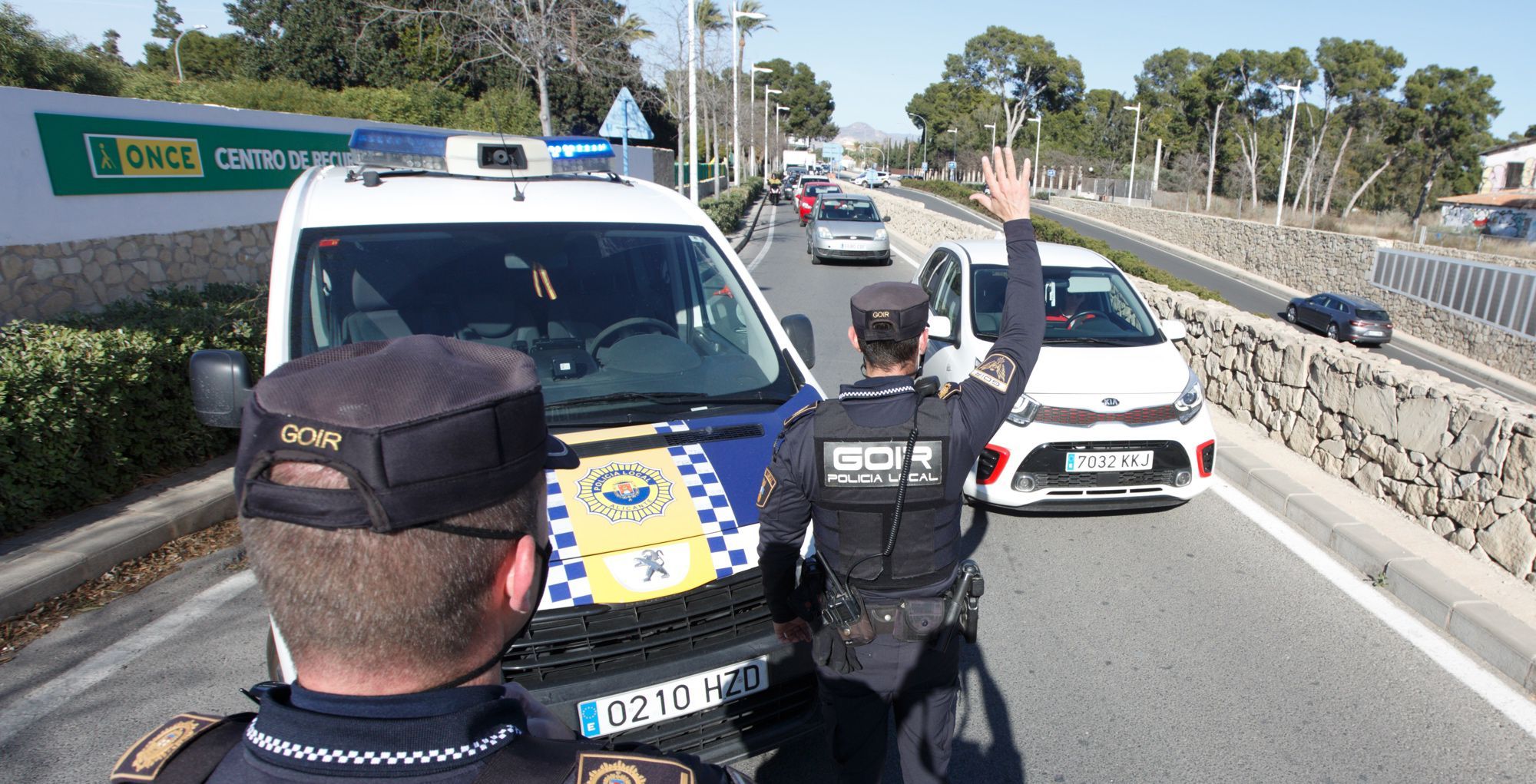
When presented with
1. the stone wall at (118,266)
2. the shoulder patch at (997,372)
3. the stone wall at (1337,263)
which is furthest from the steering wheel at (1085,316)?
the stone wall at (1337,263)

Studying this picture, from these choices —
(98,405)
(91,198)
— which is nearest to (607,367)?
(98,405)

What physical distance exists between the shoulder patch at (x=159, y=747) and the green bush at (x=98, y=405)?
16.2 feet

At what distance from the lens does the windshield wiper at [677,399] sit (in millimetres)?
3430

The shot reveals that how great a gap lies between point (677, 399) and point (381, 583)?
247cm

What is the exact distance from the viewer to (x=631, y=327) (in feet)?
13.0

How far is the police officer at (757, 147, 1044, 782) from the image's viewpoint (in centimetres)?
242

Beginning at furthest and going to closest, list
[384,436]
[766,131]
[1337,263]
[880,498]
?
1. [766,131]
2. [1337,263]
3. [880,498]
4. [384,436]

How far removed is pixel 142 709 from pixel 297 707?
136 inches

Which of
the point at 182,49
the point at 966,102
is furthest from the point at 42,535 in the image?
the point at 966,102

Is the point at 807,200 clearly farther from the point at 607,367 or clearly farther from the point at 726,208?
the point at 607,367

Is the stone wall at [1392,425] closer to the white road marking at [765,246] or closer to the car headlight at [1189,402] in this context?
the car headlight at [1189,402]

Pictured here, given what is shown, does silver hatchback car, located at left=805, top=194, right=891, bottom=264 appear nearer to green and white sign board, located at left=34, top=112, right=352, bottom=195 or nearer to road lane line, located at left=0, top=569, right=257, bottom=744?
green and white sign board, located at left=34, top=112, right=352, bottom=195

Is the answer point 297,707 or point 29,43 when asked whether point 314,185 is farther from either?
point 29,43

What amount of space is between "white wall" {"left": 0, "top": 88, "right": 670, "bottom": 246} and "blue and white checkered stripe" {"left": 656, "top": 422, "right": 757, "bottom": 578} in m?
7.38
